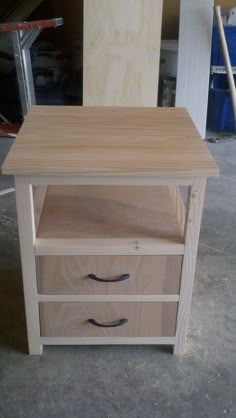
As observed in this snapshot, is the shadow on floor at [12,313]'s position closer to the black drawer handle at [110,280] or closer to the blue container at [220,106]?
the black drawer handle at [110,280]

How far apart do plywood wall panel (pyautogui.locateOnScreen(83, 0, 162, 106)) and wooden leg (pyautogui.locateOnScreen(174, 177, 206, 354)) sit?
0.96 m

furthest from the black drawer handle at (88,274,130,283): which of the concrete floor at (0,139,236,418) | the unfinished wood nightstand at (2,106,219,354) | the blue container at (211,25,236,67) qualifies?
the blue container at (211,25,236,67)

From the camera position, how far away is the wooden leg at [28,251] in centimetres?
99

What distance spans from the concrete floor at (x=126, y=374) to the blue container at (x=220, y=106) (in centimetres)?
191

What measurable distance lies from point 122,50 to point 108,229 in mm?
1043

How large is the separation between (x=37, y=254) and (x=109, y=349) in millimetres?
399

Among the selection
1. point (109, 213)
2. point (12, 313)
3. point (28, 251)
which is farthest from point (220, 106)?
point (28, 251)

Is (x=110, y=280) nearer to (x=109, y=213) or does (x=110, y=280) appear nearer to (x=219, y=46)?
(x=109, y=213)

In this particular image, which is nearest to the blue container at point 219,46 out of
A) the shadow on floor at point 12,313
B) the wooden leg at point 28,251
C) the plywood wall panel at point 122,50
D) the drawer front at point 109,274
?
the plywood wall panel at point 122,50

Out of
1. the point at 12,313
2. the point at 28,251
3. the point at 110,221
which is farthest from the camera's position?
the point at 12,313

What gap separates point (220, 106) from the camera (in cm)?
313

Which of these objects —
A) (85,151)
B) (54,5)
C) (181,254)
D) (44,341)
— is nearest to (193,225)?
(181,254)

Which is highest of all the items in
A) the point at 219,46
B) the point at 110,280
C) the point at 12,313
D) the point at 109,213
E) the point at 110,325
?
the point at 219,46

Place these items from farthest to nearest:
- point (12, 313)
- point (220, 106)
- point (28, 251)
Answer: point (220, 106) → point (12, 313) → point (28, 251)
